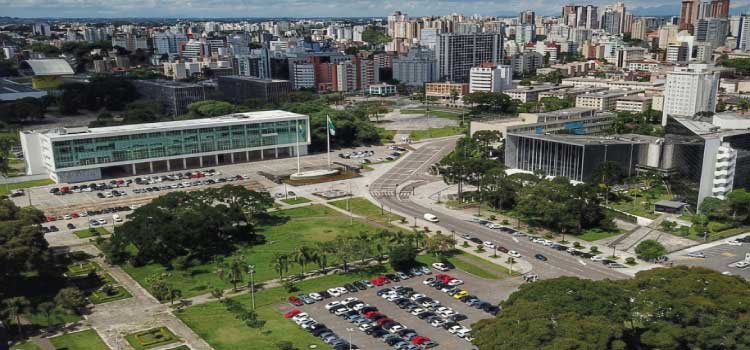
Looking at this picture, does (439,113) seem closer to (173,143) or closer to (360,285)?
(173,143)

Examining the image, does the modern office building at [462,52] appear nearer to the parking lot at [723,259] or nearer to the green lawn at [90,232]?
the parking lot at [723,259]

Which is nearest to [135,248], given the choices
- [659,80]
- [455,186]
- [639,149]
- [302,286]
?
[302,286]

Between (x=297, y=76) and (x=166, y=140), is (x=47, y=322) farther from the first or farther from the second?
(x=297, y=76)

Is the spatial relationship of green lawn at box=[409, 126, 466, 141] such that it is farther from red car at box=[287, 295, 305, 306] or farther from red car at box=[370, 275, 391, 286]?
red car at box=[287, 295, 305, 306]

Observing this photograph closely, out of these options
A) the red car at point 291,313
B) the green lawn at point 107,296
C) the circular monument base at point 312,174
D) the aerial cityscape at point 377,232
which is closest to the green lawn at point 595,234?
the aerial cityscape at point 377,232

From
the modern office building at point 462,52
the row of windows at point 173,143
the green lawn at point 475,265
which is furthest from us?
the modern office building at point 462,52

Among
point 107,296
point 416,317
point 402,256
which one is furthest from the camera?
point 402,256

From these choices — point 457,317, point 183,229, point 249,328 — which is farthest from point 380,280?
point 183,229
